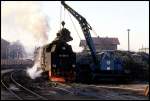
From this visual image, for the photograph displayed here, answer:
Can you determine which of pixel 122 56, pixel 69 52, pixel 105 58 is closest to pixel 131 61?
pixel 122 56

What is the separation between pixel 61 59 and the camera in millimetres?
34594

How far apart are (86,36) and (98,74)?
4.06 meters

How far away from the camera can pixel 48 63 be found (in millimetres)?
34719

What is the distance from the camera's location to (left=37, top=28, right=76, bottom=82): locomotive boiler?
1334 inches

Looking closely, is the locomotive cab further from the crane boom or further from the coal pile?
the coal pile

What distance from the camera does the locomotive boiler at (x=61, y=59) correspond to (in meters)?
33.9

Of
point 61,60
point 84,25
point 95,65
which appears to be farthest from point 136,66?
point 61,60

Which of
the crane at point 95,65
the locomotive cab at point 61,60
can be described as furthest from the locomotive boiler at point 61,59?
the crane at point 95,65

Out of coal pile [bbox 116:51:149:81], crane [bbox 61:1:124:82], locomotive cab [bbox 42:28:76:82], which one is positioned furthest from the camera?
coal pile [bbox 116:51:149:81]

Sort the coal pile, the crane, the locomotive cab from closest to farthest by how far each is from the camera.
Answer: the locomotive cab
the crane
the coal pile

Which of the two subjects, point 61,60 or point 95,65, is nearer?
point 61,60

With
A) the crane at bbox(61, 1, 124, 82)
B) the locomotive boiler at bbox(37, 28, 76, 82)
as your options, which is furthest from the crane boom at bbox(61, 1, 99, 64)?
the locomotive boiler at bbox(37, 28, 76, 82)

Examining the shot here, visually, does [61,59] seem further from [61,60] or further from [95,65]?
[95,65]

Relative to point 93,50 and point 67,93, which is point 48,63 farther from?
point 67,93
